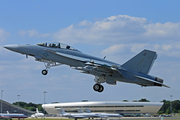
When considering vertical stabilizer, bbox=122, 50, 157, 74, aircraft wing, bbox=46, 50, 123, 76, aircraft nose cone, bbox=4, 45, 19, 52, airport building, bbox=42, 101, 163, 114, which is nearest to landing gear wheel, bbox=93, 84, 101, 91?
aircraft wing, bbox=46, 50, 123, 76

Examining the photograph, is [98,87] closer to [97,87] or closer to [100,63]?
[97,87]

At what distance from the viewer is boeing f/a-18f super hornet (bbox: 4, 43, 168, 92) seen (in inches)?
1262

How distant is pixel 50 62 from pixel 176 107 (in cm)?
12959

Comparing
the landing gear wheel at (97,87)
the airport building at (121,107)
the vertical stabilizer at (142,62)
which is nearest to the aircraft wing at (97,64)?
the vertical stabilizer at (142,62)

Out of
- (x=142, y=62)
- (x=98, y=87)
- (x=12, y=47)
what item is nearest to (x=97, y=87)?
(x=98, y=87)

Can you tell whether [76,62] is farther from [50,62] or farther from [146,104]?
[146,104]

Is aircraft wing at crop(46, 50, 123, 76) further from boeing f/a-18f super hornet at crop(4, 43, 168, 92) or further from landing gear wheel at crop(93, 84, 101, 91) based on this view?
landing gear wheel at crop(93, 84, 101, 91)

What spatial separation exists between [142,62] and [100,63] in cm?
478

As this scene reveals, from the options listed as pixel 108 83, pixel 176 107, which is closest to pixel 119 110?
pixel 176 107

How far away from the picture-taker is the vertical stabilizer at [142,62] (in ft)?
107

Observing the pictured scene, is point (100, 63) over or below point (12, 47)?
below

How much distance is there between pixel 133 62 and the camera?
3256 centimetres

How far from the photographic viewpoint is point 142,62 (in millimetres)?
32469

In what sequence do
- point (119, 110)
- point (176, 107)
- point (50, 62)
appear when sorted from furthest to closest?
point (176, 107) → point (119, 110) → point (50, 62)
